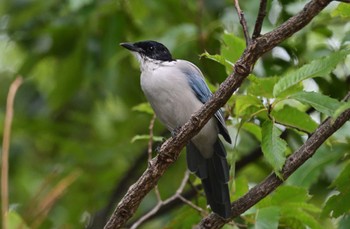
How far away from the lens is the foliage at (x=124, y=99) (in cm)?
436

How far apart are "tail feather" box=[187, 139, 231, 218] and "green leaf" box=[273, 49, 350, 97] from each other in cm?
69

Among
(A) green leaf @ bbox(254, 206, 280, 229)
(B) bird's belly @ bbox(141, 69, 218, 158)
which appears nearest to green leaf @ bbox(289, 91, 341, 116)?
(A) green leaf @ bbox(254, 206, 280, 229)

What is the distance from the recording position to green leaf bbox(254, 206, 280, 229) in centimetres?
377

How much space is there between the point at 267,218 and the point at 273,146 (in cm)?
45

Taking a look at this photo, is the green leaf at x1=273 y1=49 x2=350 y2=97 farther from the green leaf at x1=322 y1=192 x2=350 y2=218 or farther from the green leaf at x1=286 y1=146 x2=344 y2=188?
the green leaf at x1=286 y1=146 x2=344 y2=188

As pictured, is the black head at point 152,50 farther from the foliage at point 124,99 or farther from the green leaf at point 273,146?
the green leaf at point 273,146

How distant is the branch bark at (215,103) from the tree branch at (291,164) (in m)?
Result: 0.41

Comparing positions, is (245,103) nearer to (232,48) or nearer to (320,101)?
(232,48)

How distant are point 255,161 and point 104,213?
1.22 meters

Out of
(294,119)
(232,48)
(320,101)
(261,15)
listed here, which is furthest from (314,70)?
(232,48)

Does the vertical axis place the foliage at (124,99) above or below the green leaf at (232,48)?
below

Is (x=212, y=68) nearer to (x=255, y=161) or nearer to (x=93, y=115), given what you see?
(x=255, y=161)

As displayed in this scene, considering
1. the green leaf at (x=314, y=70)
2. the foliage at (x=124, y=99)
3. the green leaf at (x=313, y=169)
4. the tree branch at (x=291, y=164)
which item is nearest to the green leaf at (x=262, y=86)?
the foliage at (x=124, y=99)

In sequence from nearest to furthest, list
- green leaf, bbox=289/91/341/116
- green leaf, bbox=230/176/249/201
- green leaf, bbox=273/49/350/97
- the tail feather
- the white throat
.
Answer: green leaf, bbox=289/91/341/116 < green leaf, bbox=273/49/350/97 < the tail feather < green leaf, bbox=230/176/249/201 < the white throat
